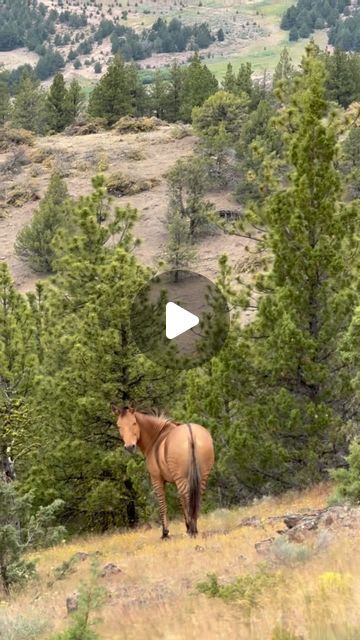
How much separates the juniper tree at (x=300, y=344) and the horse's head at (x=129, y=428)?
3.67m

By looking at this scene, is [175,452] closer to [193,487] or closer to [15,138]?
[193,487]

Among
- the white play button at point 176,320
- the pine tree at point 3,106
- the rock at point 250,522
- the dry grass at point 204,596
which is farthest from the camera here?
the pine tree at point 3,106

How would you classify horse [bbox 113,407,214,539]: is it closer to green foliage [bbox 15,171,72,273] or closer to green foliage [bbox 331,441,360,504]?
green foliage [bbox 331,441,360,504]

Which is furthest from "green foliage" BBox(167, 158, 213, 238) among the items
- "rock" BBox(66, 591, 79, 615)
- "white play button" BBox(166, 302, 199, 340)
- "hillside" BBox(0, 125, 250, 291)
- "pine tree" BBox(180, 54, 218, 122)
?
"rock" BBox(66, 591, 79, 615)

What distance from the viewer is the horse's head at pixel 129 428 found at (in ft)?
45.9

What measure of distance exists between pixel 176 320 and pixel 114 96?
201 feet

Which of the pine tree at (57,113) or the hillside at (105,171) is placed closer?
the hillside at (105,171)

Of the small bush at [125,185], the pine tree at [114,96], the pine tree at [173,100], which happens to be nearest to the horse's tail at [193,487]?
the small bush at [125,185]

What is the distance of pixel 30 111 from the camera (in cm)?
8331

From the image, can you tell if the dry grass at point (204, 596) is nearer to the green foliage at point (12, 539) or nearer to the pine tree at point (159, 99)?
the green foliage at point (12, 539)

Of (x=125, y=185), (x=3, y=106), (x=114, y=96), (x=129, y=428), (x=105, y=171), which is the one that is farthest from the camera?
(x=3, y=106)

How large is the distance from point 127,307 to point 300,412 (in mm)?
5077

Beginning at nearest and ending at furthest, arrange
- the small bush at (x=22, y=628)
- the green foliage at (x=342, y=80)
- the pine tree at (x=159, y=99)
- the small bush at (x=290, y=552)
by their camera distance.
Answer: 1. the small bush at (x=22, y=628)
2. the small bush at (x=290, y=552)
3. the green foliage at (x=342, y=80)
4. the pine tree at (x=159, y=99)

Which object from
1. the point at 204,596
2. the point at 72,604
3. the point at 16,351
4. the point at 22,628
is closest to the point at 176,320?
the point at 16,351
